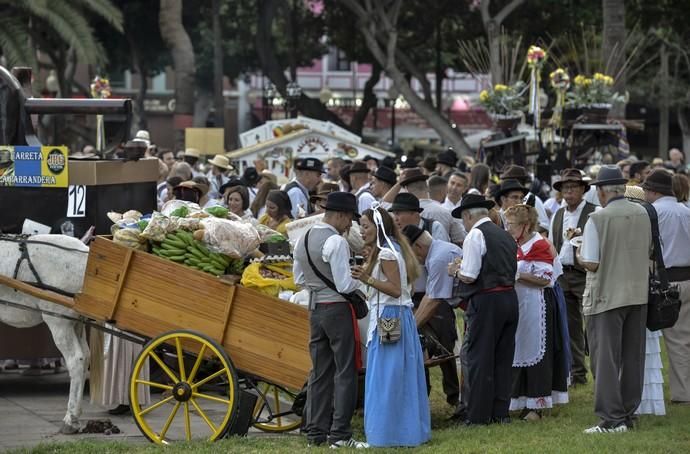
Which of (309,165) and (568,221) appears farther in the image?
(309,165)

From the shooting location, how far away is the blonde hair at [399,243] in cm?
935

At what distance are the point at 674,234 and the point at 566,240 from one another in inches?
45.5

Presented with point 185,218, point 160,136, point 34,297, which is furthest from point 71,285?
point 160,136

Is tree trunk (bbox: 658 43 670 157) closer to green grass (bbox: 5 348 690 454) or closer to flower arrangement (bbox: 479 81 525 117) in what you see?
flower arrangement (bbox: 479 81 525 117)

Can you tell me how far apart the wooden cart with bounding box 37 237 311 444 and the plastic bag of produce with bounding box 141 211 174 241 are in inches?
7.6

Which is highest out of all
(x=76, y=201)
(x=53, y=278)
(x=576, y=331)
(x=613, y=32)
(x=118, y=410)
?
(x=613, y=32)

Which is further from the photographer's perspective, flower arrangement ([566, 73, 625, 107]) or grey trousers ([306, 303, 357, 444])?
flower arrangement ([566, 73, 625, 107])

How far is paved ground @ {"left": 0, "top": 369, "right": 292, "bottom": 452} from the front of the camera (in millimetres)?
10289

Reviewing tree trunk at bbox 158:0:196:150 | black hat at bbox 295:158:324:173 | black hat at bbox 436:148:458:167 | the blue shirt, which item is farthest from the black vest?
tree trunk at bbox 158:0:196:150

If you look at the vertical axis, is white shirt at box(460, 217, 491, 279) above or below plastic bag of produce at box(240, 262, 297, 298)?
above

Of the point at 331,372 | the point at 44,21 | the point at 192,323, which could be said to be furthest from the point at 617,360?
the point at 44,21

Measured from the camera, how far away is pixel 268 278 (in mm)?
9820

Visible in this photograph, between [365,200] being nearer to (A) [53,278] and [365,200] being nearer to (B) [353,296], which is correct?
(A) [53,278]

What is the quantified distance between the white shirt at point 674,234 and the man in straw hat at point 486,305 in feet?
5.70
